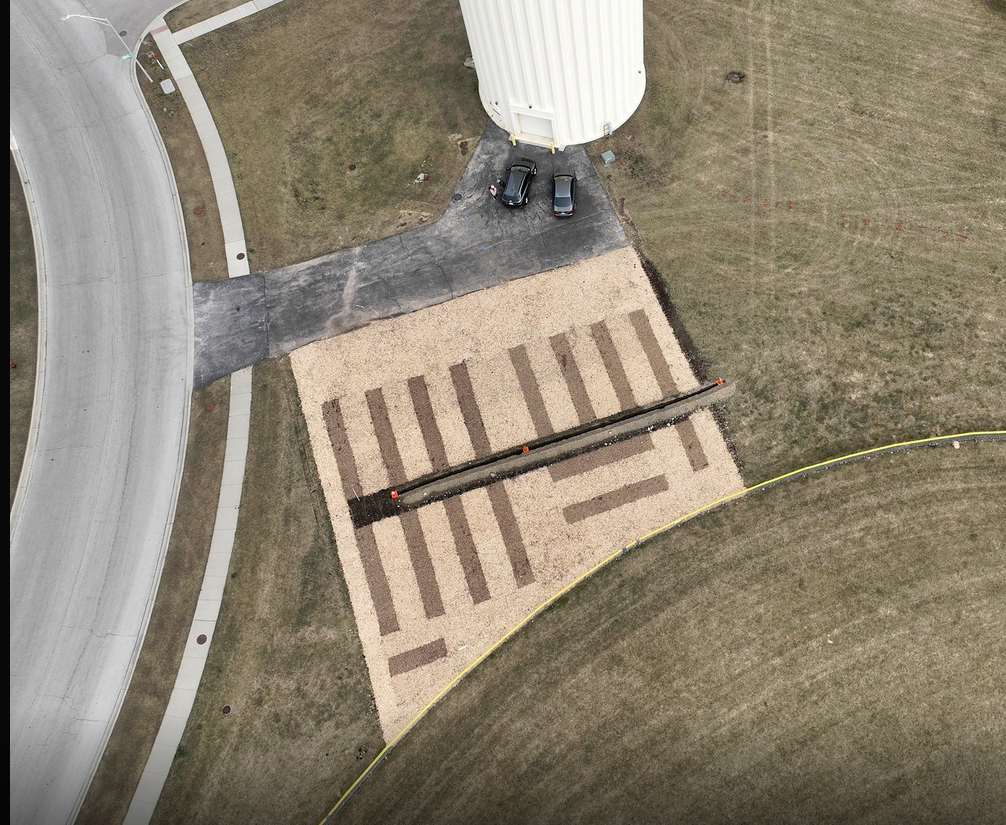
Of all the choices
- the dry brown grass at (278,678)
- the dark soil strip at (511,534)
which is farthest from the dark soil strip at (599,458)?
the dry brown grass at (278,678)

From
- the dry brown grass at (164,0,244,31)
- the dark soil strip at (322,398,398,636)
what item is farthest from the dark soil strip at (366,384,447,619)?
the dry brown grass at (164,0,244,31)

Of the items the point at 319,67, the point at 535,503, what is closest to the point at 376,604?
the point at 535,503

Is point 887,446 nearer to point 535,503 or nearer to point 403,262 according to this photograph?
point 535,503

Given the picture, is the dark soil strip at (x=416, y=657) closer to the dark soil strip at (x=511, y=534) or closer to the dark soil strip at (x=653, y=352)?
the dark soil strip at (x=511, y=534)

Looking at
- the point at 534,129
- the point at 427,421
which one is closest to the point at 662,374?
the point at 427,421

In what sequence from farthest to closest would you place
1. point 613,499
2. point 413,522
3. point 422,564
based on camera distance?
point 413,522 → point 613,499 → point 422,564

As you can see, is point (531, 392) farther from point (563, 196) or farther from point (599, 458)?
point (563, 196)
